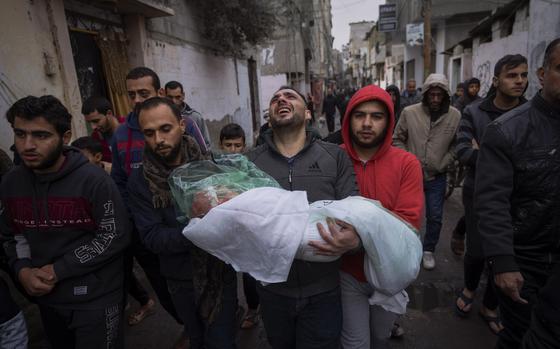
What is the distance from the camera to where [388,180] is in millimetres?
1821

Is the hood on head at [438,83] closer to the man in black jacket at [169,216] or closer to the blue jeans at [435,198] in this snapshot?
the blue jeans at [435,198]

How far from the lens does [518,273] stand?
5.67 feet

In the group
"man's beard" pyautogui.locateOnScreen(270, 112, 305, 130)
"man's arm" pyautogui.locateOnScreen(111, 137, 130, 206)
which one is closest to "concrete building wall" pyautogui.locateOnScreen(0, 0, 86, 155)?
"man's arm" pyautogui.locateOnScreen(111, 137, 130, 206)

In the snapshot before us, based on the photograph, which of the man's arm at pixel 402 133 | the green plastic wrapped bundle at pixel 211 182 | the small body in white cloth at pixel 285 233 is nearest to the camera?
the small body in white cloth at pixel 285 233

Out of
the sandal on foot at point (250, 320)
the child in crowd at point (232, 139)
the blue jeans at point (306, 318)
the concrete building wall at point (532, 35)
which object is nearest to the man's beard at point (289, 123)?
the blue jeans at point (306, 318)

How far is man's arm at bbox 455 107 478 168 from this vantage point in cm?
287

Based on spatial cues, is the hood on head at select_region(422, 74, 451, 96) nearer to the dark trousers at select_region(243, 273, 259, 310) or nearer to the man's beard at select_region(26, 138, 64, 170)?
the dark trousers at select_region(243, 273, 259, 310)

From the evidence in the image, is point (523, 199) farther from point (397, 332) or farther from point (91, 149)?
point (91, 149)

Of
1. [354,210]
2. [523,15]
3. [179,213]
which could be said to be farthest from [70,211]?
[523,15]

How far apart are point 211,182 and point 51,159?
95 centimetres

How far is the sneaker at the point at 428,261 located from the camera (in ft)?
11.8

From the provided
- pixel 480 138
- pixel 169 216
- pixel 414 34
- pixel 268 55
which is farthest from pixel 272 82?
pixel 169 216

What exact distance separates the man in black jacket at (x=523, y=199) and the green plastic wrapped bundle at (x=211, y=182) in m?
1.22

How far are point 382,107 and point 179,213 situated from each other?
4.16ft
